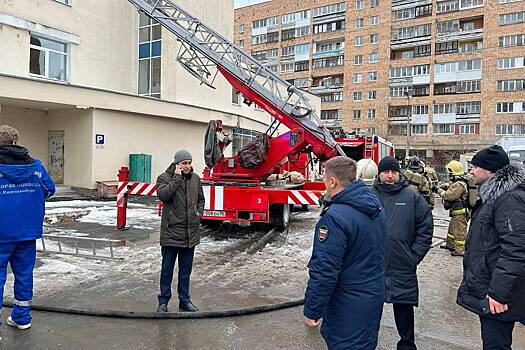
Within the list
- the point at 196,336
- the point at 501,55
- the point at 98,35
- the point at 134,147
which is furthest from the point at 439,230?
the point at 501,55

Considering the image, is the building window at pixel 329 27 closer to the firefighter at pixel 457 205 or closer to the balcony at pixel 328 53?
the balcony at pixel 328 53

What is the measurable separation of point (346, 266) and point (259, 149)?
297 inches

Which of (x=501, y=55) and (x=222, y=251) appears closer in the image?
(x=222, y=251)

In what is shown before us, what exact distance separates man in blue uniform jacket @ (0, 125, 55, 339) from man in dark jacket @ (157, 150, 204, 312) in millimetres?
1196

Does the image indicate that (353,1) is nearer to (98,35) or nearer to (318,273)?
(98,35)

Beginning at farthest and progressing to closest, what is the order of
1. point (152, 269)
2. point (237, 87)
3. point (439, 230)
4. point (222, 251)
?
point (439, 230) < point (237, 87) < point (222, 251) < point (152, 269)

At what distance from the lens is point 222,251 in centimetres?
839

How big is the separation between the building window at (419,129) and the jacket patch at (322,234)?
58.7 metres

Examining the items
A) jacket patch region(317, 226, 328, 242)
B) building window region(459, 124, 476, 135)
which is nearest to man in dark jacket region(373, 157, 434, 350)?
jacket patch region(317, 226, 328, 242)

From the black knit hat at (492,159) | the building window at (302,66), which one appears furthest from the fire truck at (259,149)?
the building window at (302,66)

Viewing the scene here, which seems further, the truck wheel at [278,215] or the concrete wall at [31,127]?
the concrete wall at [31,127]

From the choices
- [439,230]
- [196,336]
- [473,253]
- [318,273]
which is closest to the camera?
[318,273]

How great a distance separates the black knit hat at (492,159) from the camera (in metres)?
3.31

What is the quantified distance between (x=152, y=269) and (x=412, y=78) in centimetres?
5680
